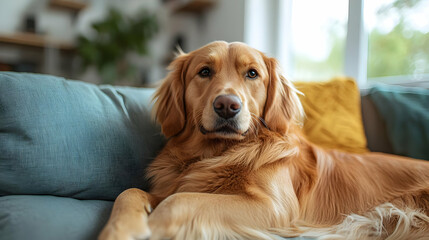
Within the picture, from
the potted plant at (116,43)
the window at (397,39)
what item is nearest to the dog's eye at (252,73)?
the window at (397,39)

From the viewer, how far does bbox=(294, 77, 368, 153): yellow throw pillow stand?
7.04ft

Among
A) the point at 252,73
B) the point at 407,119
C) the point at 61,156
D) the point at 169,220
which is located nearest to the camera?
the point at 169,220

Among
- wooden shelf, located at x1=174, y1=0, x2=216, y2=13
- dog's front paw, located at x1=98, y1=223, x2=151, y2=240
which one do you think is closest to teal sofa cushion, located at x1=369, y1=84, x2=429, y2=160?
dog's front paw, located at x1=98, y1=223, x2=151, y2=240

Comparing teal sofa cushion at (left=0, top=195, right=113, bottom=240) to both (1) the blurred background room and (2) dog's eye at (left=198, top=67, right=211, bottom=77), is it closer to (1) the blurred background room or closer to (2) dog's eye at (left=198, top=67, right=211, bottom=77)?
(2) dog's eye at (left=198, top=67, right=211, bottom=77)

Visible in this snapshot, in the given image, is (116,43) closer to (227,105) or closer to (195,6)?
(195,6)

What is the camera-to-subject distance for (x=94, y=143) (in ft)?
4.89

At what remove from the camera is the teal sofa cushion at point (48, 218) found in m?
1.05

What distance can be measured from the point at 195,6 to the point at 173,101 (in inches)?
134

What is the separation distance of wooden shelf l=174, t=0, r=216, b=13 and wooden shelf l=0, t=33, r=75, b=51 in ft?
5.97

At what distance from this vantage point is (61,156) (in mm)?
1375

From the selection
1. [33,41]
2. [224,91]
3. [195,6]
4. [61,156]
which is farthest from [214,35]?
[61,156]

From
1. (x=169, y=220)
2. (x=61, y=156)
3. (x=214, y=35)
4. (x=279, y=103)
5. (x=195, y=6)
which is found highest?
(x=195, y=6)

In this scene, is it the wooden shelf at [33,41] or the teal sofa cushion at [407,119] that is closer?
the teal sofa cushion at [407,119]

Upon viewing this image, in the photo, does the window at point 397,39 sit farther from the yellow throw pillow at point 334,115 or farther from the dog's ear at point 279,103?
the dog's ear at point 279,103
